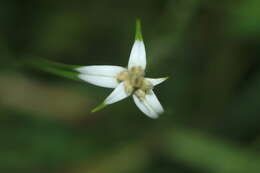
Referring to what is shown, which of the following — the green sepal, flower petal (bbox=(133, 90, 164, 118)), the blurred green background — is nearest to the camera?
the green sepal

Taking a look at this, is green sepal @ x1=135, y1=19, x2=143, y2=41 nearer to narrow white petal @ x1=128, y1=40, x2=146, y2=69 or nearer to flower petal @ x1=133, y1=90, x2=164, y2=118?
narrow white petal @ x1=128, y1=40, x2=146, y2=69

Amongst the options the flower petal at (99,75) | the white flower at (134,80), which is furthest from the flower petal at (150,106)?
the flower petal at (99,75)

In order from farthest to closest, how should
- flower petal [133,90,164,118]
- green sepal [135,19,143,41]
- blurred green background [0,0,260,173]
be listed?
blurred green background [0,0,260,173] → flower petal [133,90,164,118] → green sepal [135,19,143,41]

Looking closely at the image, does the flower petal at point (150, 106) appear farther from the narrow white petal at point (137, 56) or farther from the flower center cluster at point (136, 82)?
the narrow white petal at point (137, 56)

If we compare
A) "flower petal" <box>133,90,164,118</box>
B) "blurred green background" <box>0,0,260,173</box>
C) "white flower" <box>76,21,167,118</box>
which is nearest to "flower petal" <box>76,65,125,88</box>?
"white flower" <box>76,21,167,118</box>

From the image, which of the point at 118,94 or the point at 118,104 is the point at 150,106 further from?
the point at 118,104

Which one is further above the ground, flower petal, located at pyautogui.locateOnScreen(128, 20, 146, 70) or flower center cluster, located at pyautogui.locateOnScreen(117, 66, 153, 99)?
flower petal, located at pyautogui.locateOnScreen(128, 20, 146, 70)

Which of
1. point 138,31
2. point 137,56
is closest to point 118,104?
point 137,56

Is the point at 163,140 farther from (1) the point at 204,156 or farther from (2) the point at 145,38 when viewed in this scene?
(2) the point at 145,38
